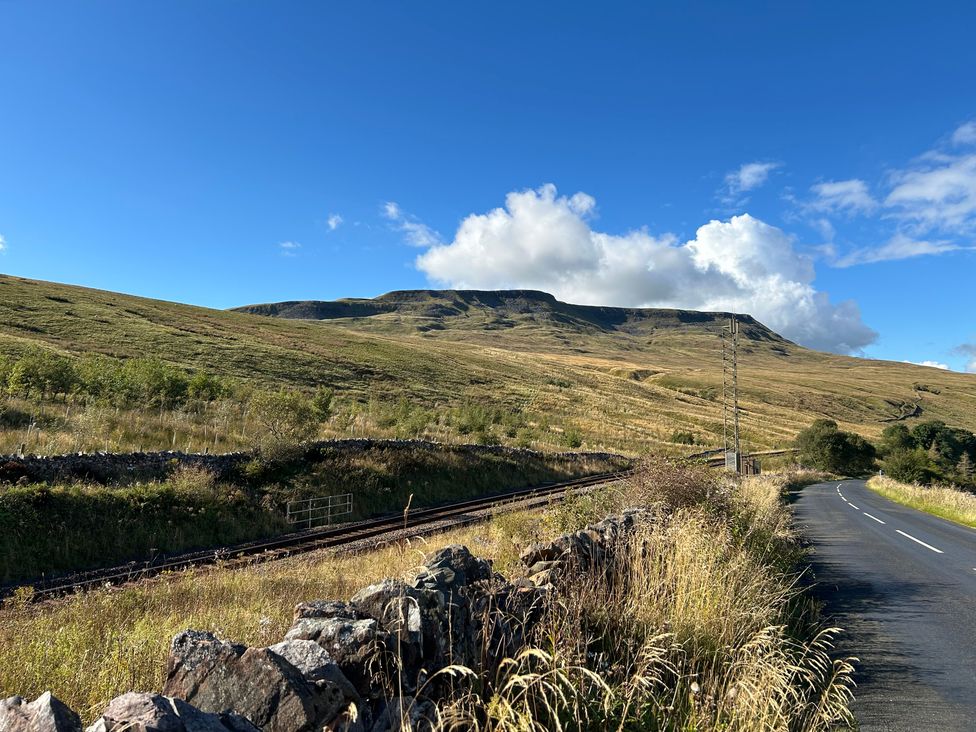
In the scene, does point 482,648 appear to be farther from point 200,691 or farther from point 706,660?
point 706,660

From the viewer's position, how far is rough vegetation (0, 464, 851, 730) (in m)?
3.28

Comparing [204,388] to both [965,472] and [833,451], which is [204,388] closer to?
[833,451]

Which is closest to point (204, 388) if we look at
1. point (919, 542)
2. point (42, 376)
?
point (42, 376)

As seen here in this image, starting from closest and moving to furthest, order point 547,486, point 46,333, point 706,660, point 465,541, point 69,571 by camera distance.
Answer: point 706,660
point 69,571
point 465,541
point 547,486
point 46,333

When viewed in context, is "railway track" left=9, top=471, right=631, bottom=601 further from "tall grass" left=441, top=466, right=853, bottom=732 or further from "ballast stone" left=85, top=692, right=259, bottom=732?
"ballast stone" left=85, top=692, right=259, bottom=732

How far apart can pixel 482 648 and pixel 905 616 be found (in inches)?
318

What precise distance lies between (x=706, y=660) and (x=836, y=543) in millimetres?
12618

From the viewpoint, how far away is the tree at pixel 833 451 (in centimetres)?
6281

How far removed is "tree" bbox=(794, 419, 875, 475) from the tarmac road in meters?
49.4

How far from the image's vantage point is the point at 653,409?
253ft

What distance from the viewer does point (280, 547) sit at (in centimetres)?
1379

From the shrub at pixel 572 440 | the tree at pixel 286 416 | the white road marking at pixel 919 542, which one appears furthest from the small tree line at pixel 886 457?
the tree at pixel 286 416

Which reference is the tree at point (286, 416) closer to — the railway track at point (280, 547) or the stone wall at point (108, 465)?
the stone wall at point (108, 465)

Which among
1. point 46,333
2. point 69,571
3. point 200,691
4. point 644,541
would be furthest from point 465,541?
point 46,333
